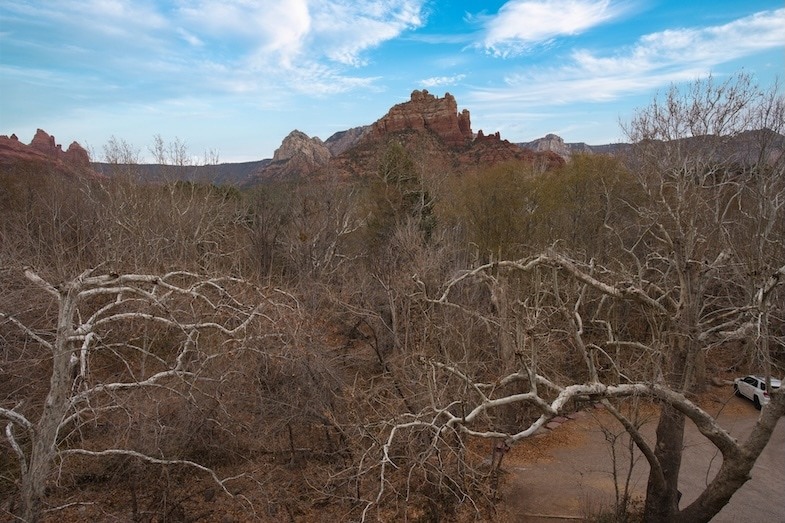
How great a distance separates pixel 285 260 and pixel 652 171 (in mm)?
17859

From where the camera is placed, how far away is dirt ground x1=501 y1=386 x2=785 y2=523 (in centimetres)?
1187

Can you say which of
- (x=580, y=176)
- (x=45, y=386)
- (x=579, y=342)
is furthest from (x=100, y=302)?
(x=580, y=176)

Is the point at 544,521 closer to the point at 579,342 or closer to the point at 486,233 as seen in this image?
the point at 579,342

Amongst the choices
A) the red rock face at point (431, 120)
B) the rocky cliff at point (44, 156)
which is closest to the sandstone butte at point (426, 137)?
the red rock face at point (431, 120)

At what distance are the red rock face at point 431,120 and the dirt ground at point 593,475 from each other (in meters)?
69.8

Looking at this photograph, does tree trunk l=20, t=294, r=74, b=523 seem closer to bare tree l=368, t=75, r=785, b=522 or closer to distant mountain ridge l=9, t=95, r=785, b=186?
bare tree l=368, t=75, r=785, b=522

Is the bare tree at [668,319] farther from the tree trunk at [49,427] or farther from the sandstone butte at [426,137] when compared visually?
the sandstone butte at [426,137]

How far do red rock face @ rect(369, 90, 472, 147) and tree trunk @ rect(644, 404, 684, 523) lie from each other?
7519cm

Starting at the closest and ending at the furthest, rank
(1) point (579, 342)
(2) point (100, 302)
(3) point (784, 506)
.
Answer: (1) point (579, 342), (3) point (784, 506), (2) point (100, 302)

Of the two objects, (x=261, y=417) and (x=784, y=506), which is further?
(x=261, y=417)

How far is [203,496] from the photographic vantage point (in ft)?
41.7

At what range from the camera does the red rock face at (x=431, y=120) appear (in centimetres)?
8469

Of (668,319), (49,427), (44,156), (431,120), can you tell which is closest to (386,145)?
(44,156)

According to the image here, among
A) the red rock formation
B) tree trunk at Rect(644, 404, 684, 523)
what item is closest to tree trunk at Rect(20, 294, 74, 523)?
tree trunk at Rect(644, 404, 684, 523)
